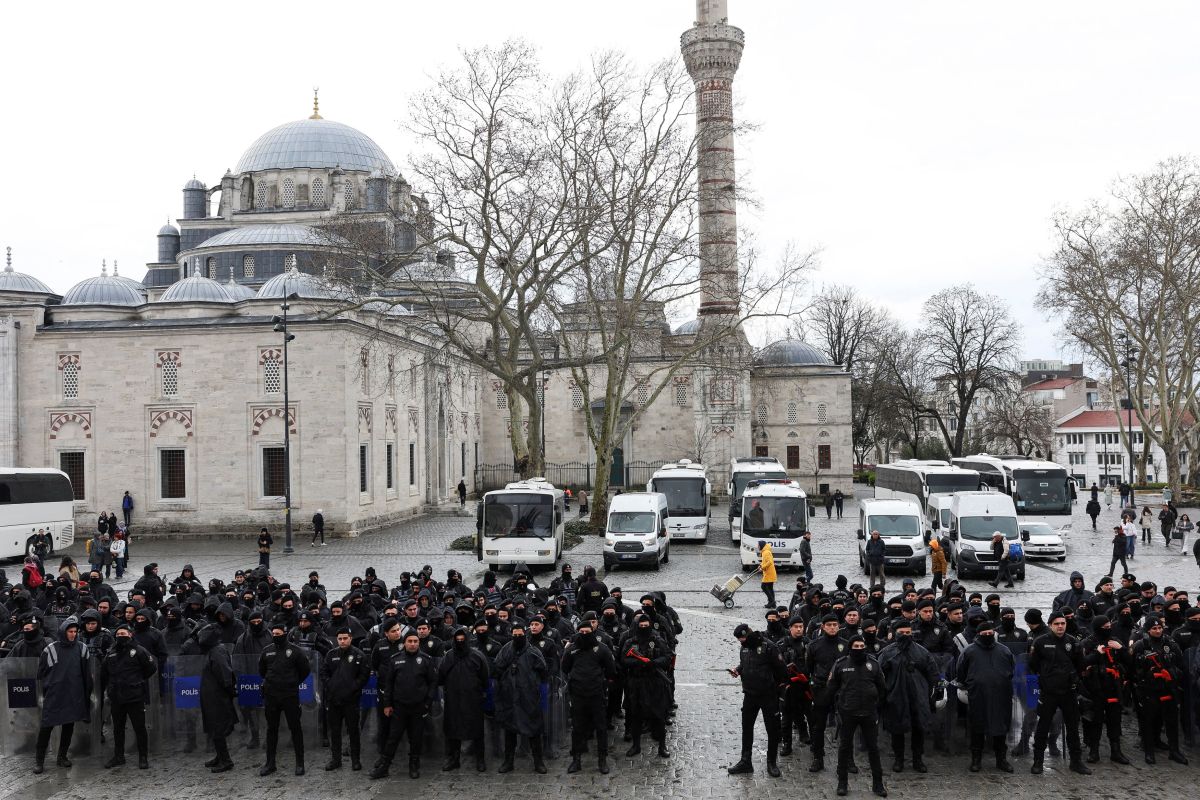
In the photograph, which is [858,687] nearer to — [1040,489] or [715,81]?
[1040,489]

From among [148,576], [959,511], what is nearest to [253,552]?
[148,576]

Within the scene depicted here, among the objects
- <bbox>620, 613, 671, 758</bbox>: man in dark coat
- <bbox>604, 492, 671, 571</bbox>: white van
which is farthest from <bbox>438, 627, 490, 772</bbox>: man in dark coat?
<bbox>604, 492, 671, 571</bbox>: white van

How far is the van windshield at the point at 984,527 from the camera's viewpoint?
25344 mm

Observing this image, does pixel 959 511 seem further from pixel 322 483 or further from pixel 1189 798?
pixel 322 483

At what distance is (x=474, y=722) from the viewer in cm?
1062

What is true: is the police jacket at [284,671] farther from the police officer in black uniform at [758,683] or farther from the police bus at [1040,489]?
the police bus at [1040,489]

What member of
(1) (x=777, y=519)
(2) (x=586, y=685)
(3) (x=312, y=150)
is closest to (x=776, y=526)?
(1) (x=777, y=519)

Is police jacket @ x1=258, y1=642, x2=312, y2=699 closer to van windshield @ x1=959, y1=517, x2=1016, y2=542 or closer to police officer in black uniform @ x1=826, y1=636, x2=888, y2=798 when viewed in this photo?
police officer in black uniform @ x1=826, y1=636, x2=888, y2=798

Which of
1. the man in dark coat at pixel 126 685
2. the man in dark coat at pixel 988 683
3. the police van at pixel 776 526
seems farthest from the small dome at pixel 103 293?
the man in dark coat at pixel 988 683

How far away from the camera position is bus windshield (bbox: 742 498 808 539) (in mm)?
26312

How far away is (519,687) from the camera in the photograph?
10680 millimetres

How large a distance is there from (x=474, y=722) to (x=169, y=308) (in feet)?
111

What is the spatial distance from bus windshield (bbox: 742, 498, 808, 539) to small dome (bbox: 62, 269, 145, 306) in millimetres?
26401

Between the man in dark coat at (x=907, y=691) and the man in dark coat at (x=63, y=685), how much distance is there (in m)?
7.64
